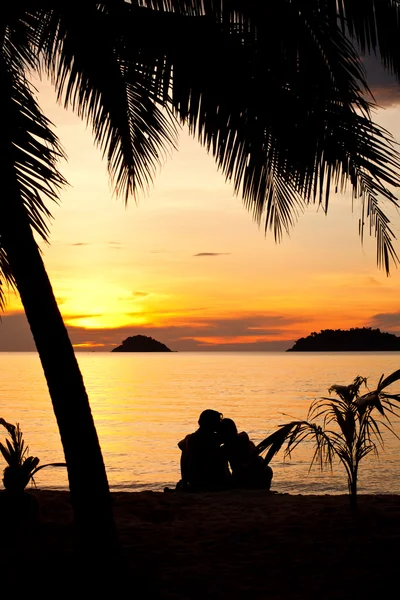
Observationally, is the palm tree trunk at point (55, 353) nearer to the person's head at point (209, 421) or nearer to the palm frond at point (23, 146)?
the palm frond at point (23, 146)

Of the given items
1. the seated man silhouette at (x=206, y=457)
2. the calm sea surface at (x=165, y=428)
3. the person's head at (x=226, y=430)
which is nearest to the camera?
the seated man silhouette at (x=206, y=457)

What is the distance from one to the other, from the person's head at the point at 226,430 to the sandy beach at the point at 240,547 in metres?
1.09

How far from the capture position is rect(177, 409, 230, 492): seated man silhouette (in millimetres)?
8164

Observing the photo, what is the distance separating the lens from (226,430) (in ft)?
27.3

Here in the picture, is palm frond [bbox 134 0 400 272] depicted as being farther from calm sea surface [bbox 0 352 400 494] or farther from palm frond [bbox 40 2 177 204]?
calm sea surface [bbox 0 352 400 494]

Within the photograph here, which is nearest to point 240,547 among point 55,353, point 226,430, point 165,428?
point 55,353

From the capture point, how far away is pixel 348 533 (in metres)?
5.80

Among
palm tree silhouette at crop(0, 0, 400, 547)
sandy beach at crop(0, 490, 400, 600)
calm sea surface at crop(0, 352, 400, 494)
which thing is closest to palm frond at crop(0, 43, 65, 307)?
palm tree silhouette at crop(0, 0, 400, 547)

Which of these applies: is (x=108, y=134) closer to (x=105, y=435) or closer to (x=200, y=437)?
(x=200, y=437)

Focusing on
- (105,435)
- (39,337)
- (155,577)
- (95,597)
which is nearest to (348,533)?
(155,577)

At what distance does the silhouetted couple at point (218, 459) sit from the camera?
26.9ft

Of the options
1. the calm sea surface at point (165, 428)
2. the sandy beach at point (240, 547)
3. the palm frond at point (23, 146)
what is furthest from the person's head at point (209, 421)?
the calm sea surface at point (165, 428)

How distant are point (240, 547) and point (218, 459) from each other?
9.02ft

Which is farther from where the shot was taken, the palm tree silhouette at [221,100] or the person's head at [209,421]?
the person's head at [209,421]
